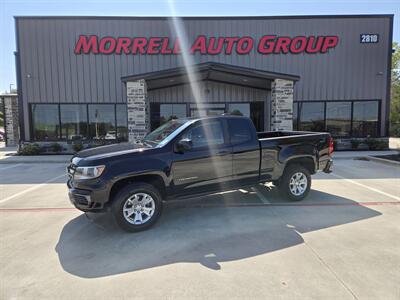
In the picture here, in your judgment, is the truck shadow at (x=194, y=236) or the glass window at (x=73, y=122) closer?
the truck shadow at (x=194, y=236)

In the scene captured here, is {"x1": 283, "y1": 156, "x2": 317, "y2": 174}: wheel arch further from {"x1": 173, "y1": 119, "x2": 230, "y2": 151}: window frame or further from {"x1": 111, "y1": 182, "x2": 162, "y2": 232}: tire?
{"x1": 111, "y1": 182, "x2": 162, "y2": 232}: tire

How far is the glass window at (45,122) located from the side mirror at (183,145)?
43.2 feet

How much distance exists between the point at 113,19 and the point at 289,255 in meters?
15.5

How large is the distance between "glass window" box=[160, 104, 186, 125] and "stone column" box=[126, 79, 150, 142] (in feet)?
9.21

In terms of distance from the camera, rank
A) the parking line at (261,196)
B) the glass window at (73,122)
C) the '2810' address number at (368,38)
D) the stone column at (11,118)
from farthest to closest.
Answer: the stone column at (11,118), the '2810' address number at (368,38), the glass window at (73,122), the parking line at (261,196)

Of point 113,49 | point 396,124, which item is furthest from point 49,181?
point 396,124

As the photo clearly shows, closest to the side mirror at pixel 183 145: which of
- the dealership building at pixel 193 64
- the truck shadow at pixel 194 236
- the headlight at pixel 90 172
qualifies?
the headlight at pixel 90 172

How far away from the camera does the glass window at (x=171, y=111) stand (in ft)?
49.9

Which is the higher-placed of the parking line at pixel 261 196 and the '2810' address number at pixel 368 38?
the '2810' address number at pixel 368 38

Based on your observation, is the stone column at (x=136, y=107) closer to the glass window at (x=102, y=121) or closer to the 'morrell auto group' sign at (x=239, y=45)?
the glass window at (x=102, y=121)

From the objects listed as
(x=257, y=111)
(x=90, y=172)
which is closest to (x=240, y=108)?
(x=257, y=111)

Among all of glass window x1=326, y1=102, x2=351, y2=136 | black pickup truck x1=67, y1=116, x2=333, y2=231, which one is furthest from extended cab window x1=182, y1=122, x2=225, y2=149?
glass window x1=326, y1=102, x2=351, y2=136

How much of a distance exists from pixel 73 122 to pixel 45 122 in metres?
1.67

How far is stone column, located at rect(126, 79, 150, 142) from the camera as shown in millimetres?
12086
